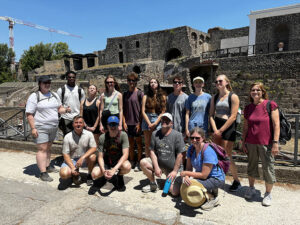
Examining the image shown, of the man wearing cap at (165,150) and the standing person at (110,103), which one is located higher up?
the standing person at (110,103)

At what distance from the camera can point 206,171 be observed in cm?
291

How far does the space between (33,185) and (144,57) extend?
86.3ft

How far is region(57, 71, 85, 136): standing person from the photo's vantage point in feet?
14.7

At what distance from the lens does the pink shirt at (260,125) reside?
3123 mm

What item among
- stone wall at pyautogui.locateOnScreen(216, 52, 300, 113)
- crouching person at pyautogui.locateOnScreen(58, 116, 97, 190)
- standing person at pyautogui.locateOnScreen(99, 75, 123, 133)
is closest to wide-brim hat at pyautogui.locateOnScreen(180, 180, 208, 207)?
crouching person at pyautogui.locateOnScreen(58, 116, 97, 190)

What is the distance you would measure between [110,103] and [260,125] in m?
2.65

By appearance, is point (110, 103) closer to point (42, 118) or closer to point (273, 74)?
point (42, 118)

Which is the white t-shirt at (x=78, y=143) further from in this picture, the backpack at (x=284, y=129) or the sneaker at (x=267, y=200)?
the backpack at (x=284, y=129)

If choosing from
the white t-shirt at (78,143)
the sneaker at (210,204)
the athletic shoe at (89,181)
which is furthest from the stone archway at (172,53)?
the sneaker at (210,204)

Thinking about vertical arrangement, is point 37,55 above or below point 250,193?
above

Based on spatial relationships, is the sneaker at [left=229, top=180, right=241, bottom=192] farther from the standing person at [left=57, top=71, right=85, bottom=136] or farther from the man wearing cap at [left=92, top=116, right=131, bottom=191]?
the standing person at [left=57, top=71, right=85, bottom=136]

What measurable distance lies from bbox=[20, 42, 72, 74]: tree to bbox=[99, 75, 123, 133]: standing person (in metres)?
46.0

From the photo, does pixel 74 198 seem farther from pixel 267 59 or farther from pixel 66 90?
pixel 267 59

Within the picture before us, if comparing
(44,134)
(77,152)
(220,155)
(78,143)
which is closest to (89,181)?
(77,152)
